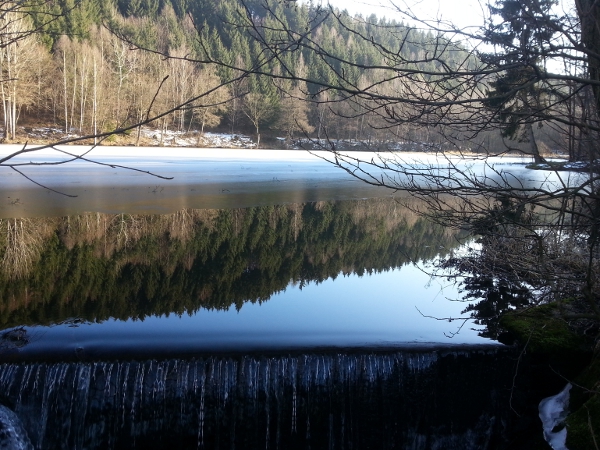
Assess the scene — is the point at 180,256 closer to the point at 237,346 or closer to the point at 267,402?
the point at 237,346

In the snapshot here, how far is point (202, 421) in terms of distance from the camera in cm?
497

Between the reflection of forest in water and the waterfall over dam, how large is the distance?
1554 mm

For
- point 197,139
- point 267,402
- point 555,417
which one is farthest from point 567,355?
point 197,139

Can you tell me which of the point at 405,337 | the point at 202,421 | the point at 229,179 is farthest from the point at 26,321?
the point at 229,179

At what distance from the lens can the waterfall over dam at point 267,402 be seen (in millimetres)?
4871

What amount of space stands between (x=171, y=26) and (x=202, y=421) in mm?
30129

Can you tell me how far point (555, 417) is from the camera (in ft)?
15.4


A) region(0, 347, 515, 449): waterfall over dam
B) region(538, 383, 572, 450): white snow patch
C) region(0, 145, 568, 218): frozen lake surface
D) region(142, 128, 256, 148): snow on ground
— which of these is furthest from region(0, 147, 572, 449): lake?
region(142, 128, 256, 148): snow on ground

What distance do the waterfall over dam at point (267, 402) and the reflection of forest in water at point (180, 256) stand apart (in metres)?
1.55

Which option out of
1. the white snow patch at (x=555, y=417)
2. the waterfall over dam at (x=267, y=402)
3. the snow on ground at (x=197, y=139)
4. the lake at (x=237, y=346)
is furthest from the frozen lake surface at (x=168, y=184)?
the snow on ground at (x=197, y=139)

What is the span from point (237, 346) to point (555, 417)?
10.3 ft

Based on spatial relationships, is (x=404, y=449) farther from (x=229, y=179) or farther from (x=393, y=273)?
(x=229, y=179)

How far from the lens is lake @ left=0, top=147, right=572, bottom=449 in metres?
4.94

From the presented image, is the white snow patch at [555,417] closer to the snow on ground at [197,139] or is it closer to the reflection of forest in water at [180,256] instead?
the reflection of forest in water at [180,256]
